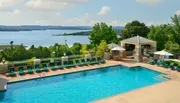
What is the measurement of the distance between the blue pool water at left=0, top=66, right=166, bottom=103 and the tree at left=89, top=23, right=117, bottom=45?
12.5 m

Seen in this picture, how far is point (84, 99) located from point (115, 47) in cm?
1448

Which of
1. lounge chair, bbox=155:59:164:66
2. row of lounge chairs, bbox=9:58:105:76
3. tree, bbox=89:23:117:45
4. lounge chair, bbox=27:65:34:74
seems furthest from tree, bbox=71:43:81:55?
lounge chair, bbox=155:59:164:66

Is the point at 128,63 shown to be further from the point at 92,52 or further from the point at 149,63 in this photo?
the point at 92,52

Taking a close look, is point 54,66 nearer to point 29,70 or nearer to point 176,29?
point 29,70

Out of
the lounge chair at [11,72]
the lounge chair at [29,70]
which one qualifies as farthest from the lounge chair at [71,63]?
the lounge chair at [11,72]

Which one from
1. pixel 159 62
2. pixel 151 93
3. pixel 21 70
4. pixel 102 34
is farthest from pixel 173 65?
pixel 102 34

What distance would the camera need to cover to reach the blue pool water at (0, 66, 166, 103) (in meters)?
14.3

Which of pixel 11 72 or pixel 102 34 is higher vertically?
pixel 102 34

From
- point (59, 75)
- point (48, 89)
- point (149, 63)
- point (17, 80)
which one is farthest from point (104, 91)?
point (149, 63)

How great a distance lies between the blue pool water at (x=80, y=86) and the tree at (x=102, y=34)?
12.5 metres

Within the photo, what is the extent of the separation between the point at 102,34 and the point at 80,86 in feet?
61.4

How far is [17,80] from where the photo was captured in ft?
57.5

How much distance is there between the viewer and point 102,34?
3488 cm

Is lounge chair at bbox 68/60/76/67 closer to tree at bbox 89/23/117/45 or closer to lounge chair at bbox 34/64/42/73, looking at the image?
lounge chair at bbox 34/64/42/73
